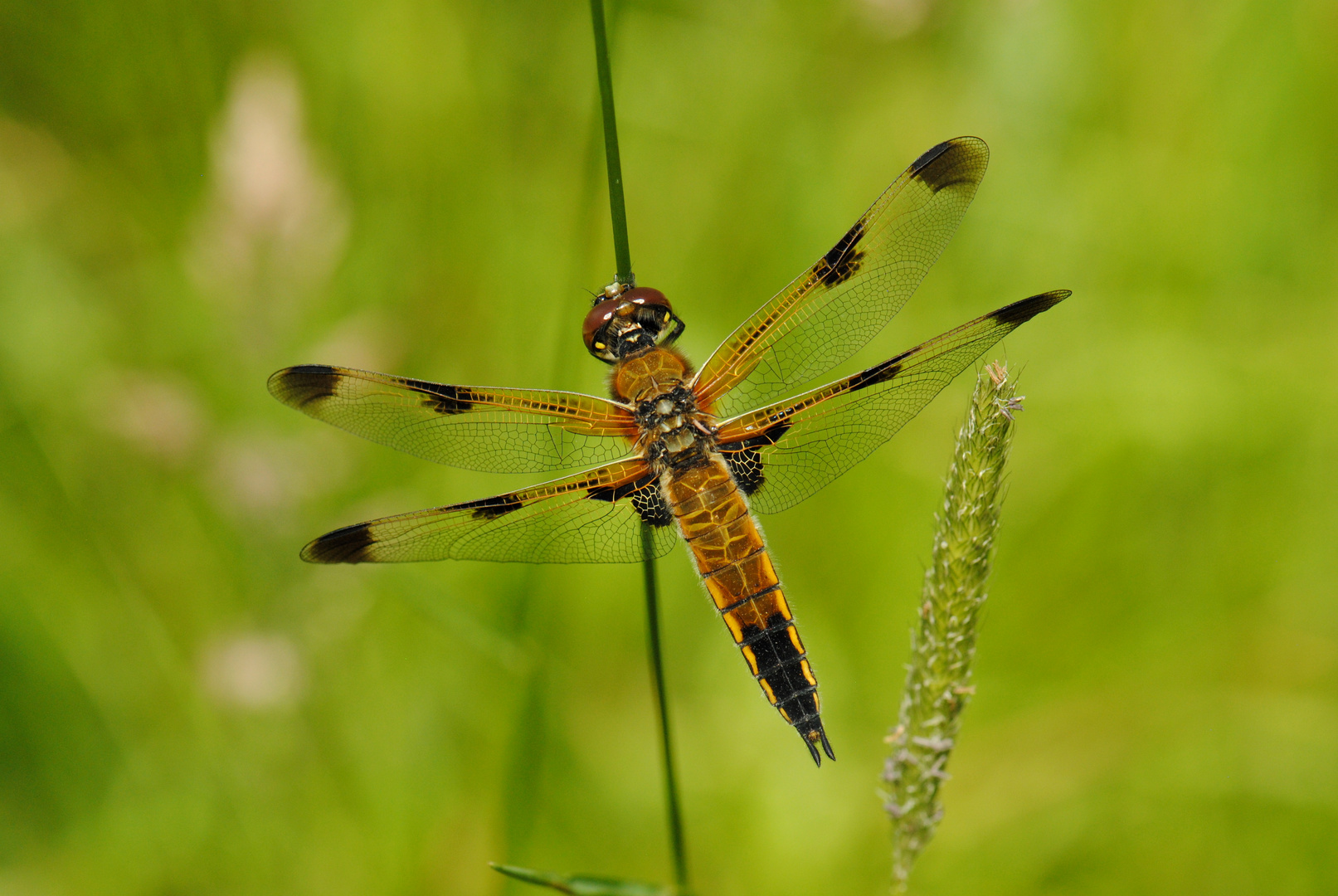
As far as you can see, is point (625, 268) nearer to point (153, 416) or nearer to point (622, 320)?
point (622, 320)

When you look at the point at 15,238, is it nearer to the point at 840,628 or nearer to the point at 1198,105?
the point at 840,628

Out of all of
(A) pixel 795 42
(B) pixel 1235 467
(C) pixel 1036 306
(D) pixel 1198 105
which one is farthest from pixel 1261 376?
(A) pixel 795 42

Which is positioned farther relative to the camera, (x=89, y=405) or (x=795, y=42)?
(x=795, y=42)

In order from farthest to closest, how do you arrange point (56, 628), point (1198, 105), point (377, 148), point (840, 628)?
point (377, 148), point (1198, 105), point (840, 628), point (56, 628)

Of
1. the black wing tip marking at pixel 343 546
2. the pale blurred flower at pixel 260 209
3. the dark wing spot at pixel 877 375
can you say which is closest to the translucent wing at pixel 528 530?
the black wing tip marking at pixel 343 546

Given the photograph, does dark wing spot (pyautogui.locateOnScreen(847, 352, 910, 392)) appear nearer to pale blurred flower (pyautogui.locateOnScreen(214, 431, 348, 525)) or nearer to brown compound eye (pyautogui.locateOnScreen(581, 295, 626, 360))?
brown compound eye (pyautogui.locateOnScreen(581, 295, 626, 360))

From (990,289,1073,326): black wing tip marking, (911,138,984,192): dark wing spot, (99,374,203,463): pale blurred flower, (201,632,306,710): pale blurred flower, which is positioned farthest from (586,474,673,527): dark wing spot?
(99,374,203,463): pale blurred flower
